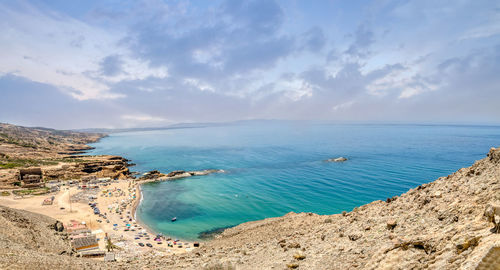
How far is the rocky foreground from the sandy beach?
14.3 meters

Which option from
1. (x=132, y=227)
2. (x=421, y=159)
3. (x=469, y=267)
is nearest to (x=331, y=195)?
(x=132, y=227)

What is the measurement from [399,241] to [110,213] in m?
50.9

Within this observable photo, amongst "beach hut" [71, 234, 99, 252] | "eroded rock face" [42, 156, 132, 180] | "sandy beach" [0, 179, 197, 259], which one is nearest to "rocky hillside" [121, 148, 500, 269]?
"beach hut" [71, 234, 99, 252]

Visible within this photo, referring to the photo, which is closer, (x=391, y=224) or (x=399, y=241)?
(x=399, y=241)

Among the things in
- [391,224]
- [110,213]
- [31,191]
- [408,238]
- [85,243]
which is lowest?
[110,213]

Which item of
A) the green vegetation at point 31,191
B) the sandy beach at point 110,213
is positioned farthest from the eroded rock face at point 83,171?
the green vegetation at point 31,191

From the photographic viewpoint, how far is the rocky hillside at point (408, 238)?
6.30 meters

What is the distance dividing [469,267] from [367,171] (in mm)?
69744

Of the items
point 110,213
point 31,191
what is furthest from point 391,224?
point 31,191

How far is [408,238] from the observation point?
8.45 m

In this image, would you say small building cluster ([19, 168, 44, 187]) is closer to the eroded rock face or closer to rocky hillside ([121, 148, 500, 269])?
the eroded rock face

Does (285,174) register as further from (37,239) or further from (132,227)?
(37,239)

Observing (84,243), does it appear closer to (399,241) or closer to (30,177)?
(399,241)

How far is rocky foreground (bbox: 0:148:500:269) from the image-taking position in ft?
20.9
